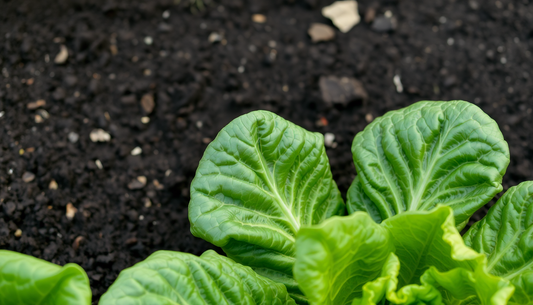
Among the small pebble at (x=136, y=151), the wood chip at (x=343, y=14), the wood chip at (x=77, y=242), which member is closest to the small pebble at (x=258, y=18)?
the wood chip at (x=343, y=14)

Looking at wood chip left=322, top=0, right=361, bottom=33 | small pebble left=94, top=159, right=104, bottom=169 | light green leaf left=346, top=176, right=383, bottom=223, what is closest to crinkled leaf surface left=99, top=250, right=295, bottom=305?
light green leaf left=346, top=176, right=383, bottom=223

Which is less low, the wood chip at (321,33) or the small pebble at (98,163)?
the wood chip at (321,33)

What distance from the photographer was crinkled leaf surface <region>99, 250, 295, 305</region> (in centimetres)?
160

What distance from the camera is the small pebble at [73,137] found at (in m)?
2.99

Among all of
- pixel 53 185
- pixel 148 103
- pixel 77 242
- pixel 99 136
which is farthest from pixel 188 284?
pixel 148 103

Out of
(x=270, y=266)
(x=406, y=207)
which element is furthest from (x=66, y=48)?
(x=406, y=207)

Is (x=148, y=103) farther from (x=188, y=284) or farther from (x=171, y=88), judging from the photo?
(x=188, y=284)

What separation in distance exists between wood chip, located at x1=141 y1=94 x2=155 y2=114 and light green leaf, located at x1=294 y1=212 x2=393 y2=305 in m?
1.87

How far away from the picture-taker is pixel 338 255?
5.23 feet

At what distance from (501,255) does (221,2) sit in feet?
9.08

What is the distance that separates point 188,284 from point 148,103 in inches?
69.5

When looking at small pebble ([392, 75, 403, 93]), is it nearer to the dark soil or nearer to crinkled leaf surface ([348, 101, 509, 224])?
the dark soil

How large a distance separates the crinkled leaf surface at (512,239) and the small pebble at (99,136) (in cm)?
224

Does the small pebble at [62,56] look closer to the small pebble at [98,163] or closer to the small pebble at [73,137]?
the small pebble at [73,137]
